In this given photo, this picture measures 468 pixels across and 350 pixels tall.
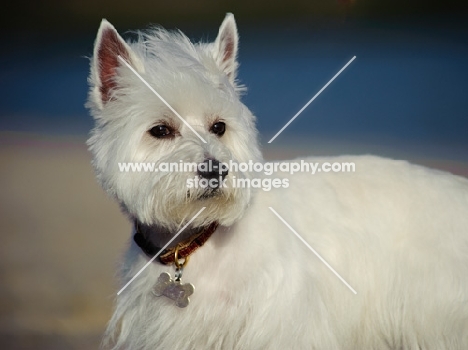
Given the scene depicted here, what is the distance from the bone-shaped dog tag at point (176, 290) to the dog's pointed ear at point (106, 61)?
53 cm

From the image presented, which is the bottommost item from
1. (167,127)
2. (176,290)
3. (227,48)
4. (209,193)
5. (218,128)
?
(176,290)

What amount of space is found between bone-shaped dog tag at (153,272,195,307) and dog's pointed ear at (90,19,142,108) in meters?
0.53

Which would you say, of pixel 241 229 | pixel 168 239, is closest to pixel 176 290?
pixel 168 239

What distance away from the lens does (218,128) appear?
6.26ft

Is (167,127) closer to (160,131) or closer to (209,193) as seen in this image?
(160,131)

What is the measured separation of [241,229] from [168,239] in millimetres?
209

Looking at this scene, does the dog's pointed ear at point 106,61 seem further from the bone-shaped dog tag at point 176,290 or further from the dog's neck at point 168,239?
the bone-shaped dog tag at point 176,290

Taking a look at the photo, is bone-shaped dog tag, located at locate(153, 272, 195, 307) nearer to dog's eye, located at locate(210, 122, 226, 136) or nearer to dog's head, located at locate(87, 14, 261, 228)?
dog's head, located at locate(87, 14, 261, 228)

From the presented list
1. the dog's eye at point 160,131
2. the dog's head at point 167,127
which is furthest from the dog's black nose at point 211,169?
the dog's eye at point 160,131

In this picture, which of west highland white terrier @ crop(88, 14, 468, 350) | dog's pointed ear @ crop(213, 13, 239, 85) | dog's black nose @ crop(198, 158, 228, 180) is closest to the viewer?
dog's black nose @ crop(198, 158, 228, 180)

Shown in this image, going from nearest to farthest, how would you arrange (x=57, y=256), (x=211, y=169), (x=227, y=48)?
(x=211, y=169), (x=227, y=48), (x=57, y=256)

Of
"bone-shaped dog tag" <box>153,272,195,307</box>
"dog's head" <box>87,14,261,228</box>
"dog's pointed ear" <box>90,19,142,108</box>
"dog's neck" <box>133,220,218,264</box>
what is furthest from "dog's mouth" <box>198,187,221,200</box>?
"dog's pointed ear" <box>90,19,142,108</box>

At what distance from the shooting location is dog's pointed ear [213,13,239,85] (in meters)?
2.01

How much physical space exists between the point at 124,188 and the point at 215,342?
0.51 metres
